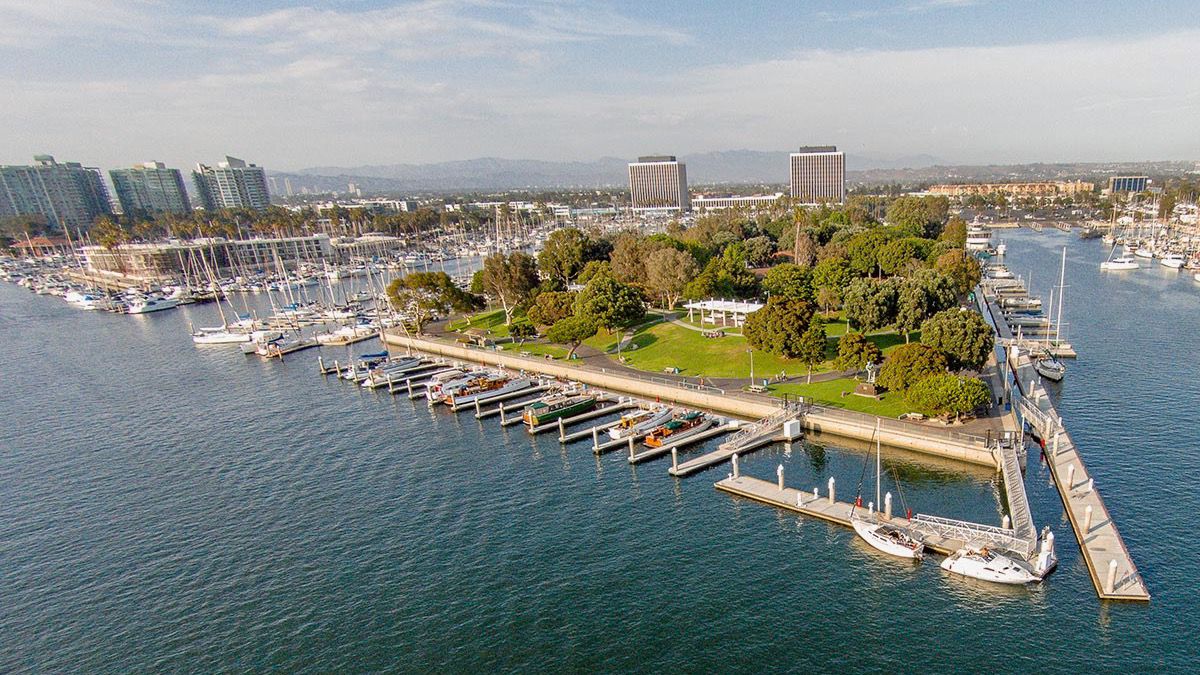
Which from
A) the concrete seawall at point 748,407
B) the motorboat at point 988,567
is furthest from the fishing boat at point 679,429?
→ the motorboat at point 988,567

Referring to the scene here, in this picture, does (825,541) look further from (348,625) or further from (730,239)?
(730,239)

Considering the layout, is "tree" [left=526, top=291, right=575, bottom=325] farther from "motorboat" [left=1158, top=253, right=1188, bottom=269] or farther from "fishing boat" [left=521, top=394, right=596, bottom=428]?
"motorboat" [left=1158, top=253, right=1188, bottom=269]

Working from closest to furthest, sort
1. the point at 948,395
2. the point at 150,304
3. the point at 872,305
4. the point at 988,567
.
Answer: the point at 988,567, the point at 948,395, the point at 872,305, the point at 150,304

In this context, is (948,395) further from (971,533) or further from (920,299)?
(920,299)

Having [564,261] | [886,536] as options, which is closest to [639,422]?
[886,536]

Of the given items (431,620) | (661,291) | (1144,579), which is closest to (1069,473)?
(1144,579)

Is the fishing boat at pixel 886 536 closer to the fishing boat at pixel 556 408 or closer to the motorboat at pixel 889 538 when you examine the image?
the motorboat at pixel 889 538
